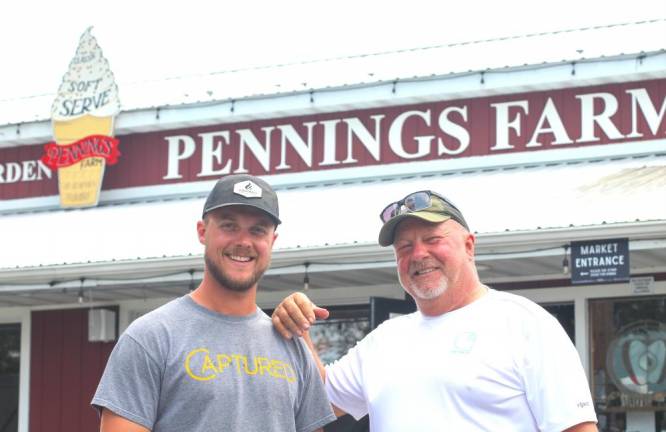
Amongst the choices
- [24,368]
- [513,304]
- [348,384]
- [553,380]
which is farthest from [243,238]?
[24,368]

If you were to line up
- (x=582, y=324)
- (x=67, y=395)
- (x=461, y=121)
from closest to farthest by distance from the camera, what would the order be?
(x=582, y=324)
(x=461, y=121)
(x=67, y=395)

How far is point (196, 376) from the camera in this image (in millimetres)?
3396

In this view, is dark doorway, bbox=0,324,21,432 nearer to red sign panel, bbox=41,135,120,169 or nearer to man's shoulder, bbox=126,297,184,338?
red sign panel, bbox=41,135,120,169

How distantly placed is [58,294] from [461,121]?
4396 millimetres

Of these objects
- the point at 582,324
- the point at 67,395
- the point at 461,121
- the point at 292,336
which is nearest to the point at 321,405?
the point at 292,336

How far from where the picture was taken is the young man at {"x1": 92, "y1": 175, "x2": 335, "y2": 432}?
3.36 meters

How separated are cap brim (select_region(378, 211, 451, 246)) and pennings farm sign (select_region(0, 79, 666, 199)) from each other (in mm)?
6831

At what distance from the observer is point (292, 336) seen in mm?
3742

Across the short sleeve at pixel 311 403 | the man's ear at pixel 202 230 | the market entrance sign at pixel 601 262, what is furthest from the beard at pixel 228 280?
the market entrance sign at pixel 601 262

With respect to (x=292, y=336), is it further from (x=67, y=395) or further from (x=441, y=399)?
(x=67, y=395)

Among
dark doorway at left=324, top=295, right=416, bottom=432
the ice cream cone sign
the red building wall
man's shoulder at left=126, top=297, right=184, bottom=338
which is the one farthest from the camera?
the red building wall

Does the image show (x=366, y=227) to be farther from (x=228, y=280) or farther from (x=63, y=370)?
(x=228, y=280)

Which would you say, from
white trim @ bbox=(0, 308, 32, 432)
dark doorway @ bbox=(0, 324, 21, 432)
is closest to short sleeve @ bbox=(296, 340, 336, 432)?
white trim @ bbox=(0, 308, 32, 432)

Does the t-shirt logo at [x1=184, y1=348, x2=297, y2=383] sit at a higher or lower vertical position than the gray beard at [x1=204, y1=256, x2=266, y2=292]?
lower
